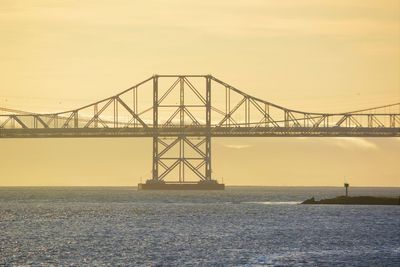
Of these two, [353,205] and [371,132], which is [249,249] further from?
[371,132]

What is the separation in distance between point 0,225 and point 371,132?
103999 mm

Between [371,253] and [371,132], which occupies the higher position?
[371,132]

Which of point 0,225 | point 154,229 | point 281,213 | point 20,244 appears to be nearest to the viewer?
point 20,244

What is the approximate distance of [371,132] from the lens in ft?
656

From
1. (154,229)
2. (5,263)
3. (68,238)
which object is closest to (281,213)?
(154,229)

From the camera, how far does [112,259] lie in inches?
2781

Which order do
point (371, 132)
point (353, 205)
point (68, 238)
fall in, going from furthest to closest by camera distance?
point (371, 132)
point (353, 205)
point (68, 238)

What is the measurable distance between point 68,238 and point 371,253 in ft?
76.6

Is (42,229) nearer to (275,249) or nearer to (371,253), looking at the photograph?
(275,249)

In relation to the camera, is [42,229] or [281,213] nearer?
[42,229]

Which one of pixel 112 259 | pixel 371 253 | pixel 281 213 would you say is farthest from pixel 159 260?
pixel 281 213

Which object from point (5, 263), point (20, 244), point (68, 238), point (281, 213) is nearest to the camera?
point (5, 263)

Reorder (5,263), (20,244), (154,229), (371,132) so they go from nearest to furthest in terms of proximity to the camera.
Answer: (5,263) → (20,244) → (154,229) → (371,132)

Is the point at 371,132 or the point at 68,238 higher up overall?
the point at 371,132
